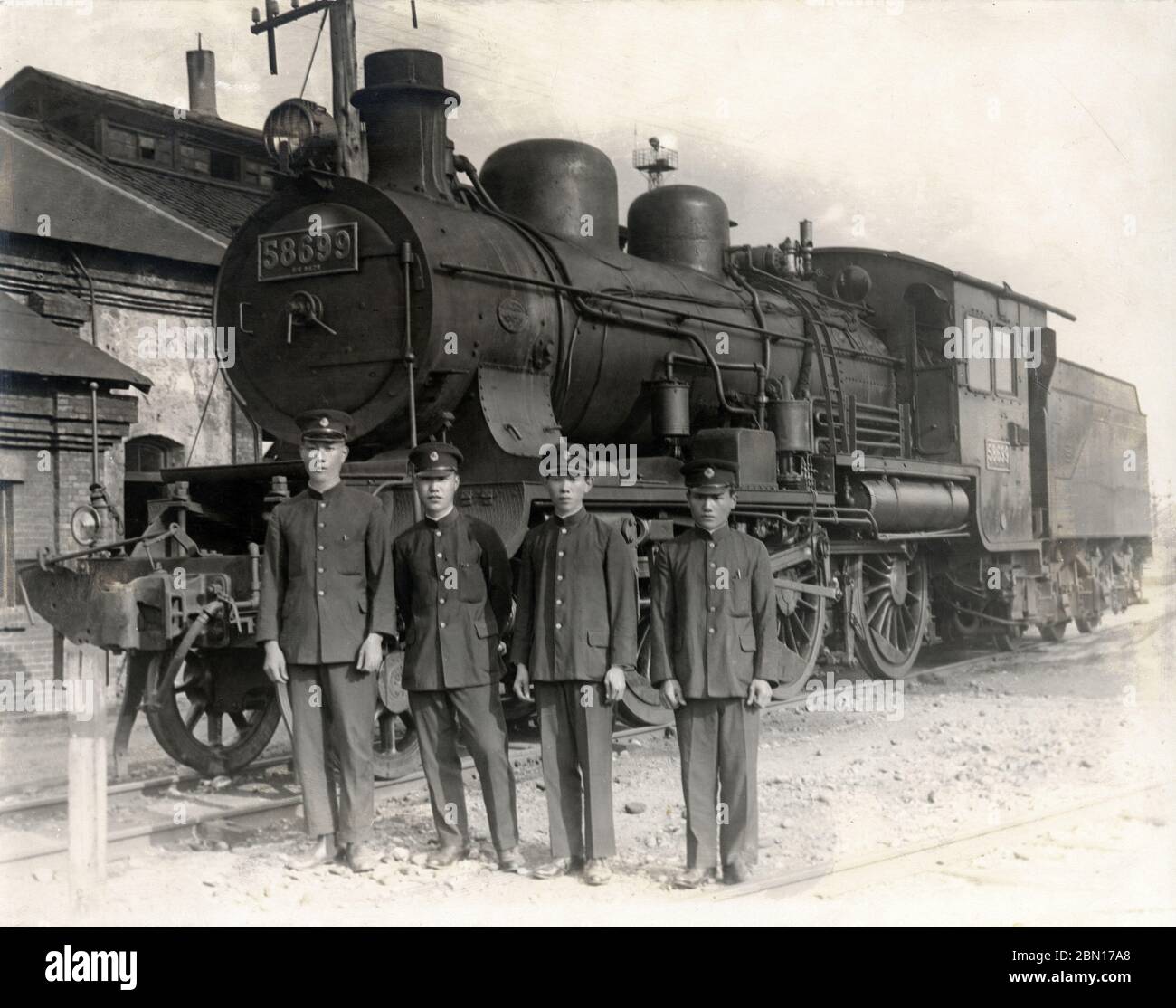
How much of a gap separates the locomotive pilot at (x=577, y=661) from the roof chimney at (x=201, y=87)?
55.0ft

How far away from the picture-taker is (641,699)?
733 centimetres

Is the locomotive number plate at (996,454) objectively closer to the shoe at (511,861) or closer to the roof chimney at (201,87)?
the shoe at (511,861)

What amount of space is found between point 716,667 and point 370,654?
139cm

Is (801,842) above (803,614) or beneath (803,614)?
beneath

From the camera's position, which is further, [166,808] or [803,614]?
[803,614]

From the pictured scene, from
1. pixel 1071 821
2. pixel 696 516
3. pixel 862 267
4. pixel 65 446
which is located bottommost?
pixel 1071 821

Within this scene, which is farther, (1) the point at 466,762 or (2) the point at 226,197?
(2) the point at 226,197

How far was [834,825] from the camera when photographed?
554cm

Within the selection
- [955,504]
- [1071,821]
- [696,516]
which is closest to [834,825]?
[1071,821]

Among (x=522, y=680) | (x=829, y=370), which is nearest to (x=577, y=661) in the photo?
(x=522, y=680)

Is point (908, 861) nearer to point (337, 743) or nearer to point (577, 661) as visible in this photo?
point (577, 661)

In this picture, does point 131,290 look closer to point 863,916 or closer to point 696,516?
point 696,516

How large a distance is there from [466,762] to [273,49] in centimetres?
721

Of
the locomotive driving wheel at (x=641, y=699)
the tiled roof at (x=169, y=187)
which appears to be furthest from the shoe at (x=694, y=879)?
the tiled roof at (x=169, y=187)
